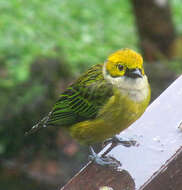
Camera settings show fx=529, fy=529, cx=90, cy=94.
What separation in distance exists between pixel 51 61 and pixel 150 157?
16.6 feet

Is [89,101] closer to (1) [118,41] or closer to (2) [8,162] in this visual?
(2) [8,162]

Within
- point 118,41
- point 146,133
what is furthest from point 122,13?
point 146,133

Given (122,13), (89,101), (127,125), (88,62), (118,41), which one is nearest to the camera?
(127,125)

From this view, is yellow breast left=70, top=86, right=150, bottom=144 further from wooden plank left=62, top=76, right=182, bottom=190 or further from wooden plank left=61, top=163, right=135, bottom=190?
wooden plank left=61, top=163, right=135, bottom=190

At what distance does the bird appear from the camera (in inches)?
139

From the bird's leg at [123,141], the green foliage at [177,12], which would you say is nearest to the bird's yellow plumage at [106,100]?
the bird's leg at [123,141]

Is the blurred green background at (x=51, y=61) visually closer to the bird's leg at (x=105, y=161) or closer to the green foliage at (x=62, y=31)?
the green foliage at (x=62, y=31)

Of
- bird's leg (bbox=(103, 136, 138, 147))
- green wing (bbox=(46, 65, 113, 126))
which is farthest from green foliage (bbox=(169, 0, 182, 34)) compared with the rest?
bird's leg (bbox=(103, 136, 138, 147))

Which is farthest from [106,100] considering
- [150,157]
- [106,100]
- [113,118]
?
[150,157]

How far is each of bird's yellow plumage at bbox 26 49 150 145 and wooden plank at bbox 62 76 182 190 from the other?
0.52 ft

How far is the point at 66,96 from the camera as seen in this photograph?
413 cm

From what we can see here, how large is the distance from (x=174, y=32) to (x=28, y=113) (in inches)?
157

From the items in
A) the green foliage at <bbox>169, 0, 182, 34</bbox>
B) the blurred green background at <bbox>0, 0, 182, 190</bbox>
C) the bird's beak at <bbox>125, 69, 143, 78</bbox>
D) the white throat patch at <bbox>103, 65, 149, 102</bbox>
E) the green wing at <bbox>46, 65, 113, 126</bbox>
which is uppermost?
the bird's beak at <bbox>125, 69, 143, 78</bbox>

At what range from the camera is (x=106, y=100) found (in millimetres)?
3773
